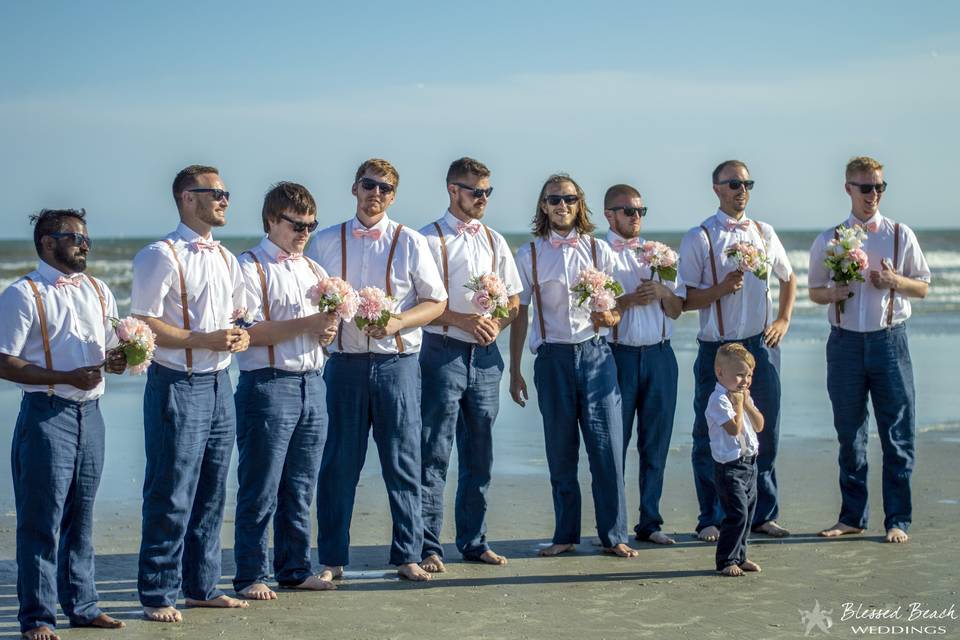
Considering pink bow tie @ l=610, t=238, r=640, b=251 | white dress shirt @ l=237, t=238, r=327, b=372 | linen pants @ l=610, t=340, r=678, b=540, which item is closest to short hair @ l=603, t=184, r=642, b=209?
pink bow tie @ l=610, t=238, r=640, b=251

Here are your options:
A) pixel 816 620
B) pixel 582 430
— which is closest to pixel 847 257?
pixel 582 430

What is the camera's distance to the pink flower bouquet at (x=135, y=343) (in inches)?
240

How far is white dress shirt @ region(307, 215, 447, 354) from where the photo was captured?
294 inches

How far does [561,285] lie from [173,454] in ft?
9.37

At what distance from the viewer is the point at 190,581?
6867mm

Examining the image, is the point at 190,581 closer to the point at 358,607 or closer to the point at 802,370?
the point at 358,607

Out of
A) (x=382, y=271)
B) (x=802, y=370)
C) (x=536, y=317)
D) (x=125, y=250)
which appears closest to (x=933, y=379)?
(x=802, y=370)

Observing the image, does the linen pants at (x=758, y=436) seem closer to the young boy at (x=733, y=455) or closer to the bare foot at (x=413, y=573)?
the young boy at (x=733, y=455)

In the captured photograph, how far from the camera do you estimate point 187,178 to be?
6.69 m

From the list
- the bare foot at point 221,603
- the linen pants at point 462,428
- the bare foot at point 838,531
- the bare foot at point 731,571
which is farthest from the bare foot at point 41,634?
the bare foot at point 838,531

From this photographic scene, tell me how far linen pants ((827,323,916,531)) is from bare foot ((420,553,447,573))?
2900mm

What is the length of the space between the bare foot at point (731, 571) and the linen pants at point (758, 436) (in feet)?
3.56

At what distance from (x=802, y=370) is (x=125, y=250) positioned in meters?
42.2

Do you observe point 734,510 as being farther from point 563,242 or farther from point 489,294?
point 563,242
